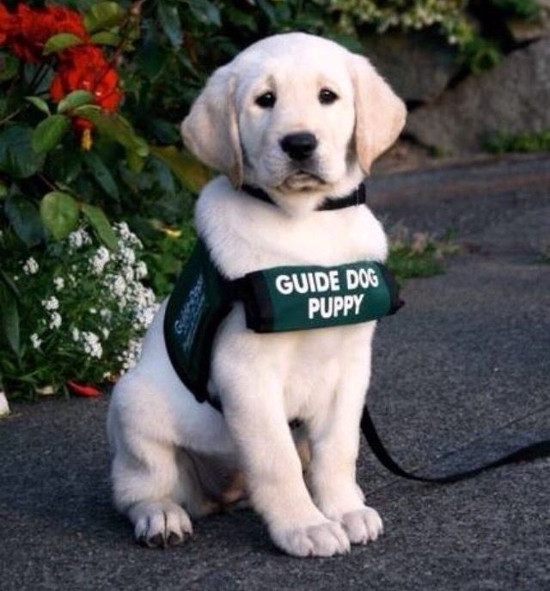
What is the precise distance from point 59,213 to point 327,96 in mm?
1147

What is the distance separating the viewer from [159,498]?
4.46m

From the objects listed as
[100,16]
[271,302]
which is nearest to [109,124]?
[100,16]

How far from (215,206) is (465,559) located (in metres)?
1.08

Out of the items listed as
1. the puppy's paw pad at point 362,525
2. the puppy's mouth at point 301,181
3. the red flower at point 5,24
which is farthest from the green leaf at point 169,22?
the puppy's paw pad at point 362,525

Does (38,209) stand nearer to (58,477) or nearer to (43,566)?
(58,477)

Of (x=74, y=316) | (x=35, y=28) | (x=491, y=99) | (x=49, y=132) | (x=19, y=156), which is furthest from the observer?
(x=491, y=99)

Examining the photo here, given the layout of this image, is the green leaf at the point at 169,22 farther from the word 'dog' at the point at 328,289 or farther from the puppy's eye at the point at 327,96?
the word 'dog' at the point at 328,289

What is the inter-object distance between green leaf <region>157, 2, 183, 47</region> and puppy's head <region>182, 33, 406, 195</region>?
1185 millimetres

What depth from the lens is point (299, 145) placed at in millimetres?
4160

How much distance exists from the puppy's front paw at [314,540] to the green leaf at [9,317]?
5.86ft

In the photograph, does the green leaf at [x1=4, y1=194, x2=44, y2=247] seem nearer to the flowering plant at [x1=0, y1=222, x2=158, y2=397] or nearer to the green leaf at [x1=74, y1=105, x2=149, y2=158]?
the flowering plant at [x1=0, y1=222, x2=158, y2=397]

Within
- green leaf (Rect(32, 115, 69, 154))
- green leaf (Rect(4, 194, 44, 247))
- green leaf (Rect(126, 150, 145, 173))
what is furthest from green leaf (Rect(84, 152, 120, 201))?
green leaf (Rect(32, 115, 69, 154))

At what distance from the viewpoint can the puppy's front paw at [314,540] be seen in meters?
4.11

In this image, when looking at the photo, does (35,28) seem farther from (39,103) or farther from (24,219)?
(24,219)
